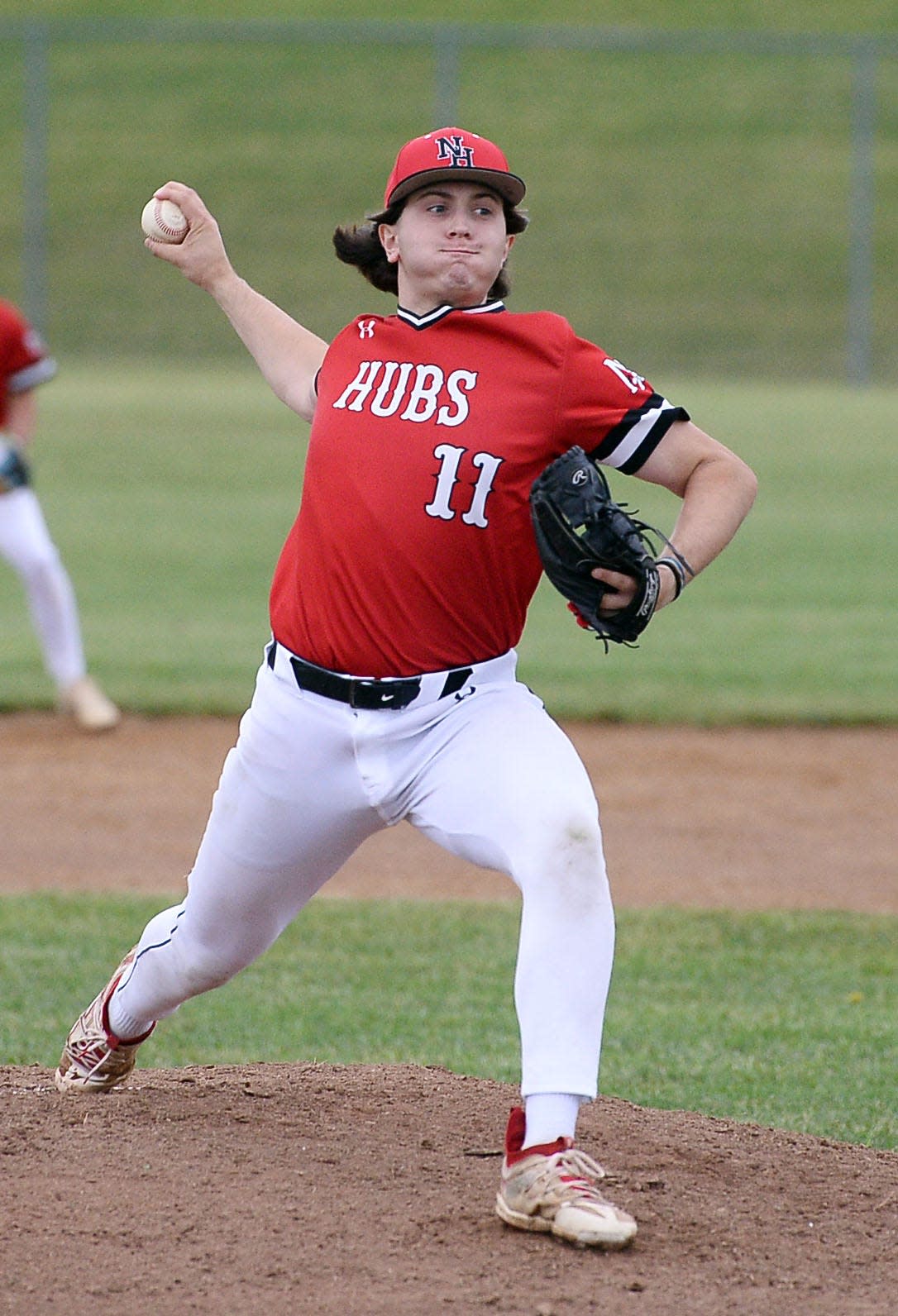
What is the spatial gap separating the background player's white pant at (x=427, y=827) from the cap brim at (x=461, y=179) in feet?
2.97

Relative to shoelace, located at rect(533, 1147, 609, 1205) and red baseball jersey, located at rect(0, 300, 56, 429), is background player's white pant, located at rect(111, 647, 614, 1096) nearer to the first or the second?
shoelace, located at rect(533, 1147, 609, 1205)

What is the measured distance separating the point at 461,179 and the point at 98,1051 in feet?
6.45

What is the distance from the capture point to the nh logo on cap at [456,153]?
3666mm

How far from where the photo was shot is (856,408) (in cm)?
2130

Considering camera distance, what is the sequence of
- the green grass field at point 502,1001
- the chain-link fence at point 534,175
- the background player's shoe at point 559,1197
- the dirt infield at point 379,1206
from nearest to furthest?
1. the dirt infield at point 379,1206
2. the background player's shoe at point 559,1197
3. the green grass field at point 502,1001
4. the chain-link fence at point 534,175

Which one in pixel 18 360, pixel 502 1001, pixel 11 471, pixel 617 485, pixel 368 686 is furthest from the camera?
pixel 617 485

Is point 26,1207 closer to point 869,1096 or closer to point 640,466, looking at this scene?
point 640,466

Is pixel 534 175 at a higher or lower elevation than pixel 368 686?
higher

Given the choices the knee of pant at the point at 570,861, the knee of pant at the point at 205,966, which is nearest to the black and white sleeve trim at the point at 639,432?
the knee of pant at the point at 570,861

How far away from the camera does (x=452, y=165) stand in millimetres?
3664

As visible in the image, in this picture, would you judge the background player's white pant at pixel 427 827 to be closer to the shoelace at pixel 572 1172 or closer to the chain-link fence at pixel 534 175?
the shoelace at pixel 572 1172

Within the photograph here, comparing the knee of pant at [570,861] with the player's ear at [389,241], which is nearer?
the knee of pant at [570,861]

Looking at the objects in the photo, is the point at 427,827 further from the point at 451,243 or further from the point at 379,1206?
the point at 451,243

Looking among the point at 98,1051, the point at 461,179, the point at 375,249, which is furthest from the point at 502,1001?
the point at 461,179
